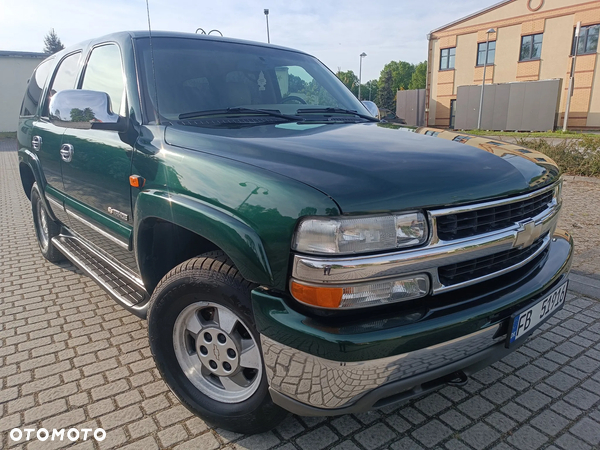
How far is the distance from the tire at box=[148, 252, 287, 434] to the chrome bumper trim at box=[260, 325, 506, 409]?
0.13 m

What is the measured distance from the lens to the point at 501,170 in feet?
7.01

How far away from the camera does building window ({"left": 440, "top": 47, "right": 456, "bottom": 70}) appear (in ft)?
117

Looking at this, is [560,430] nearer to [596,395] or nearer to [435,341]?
[596,395]

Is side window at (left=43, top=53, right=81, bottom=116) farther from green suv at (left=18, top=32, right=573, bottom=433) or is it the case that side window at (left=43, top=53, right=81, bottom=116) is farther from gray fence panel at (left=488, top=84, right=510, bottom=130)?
gray fence panel at (left=488, top=84, right=510, bottom=130)

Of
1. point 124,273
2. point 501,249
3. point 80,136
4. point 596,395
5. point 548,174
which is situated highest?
point 80,136

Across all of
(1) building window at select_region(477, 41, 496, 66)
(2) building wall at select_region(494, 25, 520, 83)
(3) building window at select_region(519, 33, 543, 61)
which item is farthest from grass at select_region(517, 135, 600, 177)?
(1) building window at select_region(477, 41, 496, 66)

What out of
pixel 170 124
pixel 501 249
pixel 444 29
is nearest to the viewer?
pixel 501 249

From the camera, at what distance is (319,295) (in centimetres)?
168

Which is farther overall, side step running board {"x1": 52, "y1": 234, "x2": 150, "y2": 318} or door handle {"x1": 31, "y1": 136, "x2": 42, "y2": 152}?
door handle {"x1": 31, "y1": 136, "x2": 42, "y2": 152}

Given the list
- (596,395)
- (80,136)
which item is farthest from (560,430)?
(80,136)

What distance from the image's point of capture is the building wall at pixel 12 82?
1128 inches

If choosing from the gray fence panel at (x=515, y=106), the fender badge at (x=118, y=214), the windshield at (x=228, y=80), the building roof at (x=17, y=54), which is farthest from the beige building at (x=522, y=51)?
the fender badge at (x=118, y=214)

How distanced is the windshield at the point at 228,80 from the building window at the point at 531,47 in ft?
110

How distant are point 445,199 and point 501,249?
40 centimetres
